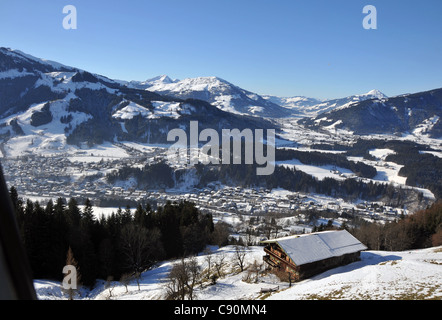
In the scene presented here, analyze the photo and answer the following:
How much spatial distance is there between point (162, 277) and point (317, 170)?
4429 inches

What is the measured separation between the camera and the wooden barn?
21.7m

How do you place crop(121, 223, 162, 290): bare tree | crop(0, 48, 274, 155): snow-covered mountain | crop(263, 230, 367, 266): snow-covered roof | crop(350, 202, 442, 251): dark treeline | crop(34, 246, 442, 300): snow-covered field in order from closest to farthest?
crop(34, 246, 442, 300): snow-covered field, crop(263, 230, 367, 266): snow-covered roof, crop(121, 223, 162, 290): bare tree, crop(350, 202, 442, 251): dark treeline, crop(0, 48, 274, 155): snow-covered mountain

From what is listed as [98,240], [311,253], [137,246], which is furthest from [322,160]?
[98,240]

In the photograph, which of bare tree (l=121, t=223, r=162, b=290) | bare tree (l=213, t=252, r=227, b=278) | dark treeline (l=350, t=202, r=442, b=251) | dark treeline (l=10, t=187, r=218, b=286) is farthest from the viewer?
dark treeline (l=350, t=202, r=442, b=251)

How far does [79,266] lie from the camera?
70.9 feet

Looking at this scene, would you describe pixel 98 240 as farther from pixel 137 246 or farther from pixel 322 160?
pixel 322 160

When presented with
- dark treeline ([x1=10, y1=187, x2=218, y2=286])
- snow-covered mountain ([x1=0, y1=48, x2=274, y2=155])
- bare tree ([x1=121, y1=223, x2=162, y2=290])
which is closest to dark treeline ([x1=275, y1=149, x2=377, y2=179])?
snow-covered mountain ([x1=0, y1=48, x2=274, y2=155])

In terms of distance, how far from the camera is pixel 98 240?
86.2 feet

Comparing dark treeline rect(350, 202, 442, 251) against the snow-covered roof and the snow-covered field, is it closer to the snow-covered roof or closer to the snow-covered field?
the snow-covered field

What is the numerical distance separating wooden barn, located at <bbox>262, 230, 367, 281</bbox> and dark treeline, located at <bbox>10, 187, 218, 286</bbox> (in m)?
10.3

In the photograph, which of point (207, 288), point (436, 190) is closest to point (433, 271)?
point (207, 288)

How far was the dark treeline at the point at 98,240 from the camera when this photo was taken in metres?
21.7

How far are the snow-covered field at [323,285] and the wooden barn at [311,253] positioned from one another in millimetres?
1010

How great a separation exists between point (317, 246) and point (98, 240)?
845 inches
